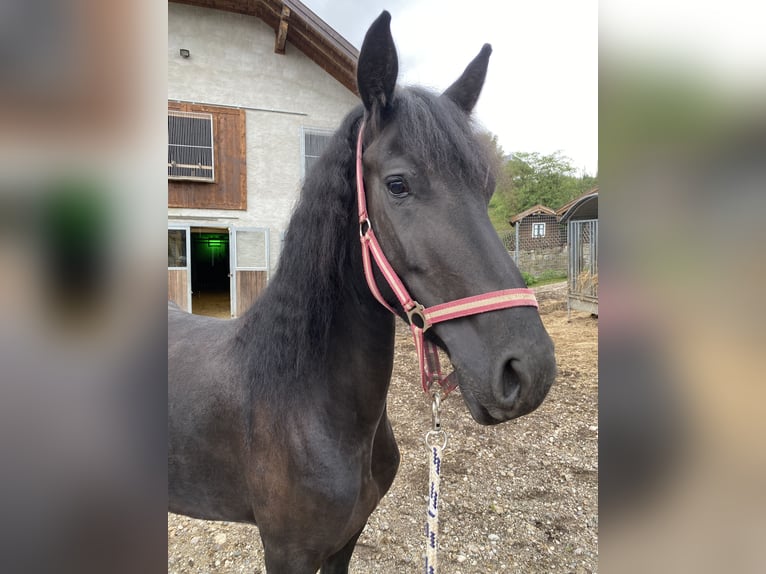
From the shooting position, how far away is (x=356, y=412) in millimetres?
1354

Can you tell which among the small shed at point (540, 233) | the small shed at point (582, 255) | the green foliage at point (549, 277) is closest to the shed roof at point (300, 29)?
the small shed at point (582, 255)

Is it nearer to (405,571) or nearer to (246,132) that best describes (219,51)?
(246,132)

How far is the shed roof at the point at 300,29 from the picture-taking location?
735 centimetres

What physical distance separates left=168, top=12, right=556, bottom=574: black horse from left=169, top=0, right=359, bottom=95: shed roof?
692 cm

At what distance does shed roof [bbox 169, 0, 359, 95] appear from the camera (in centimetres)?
735

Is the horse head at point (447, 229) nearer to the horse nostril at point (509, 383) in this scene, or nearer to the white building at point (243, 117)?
the horse nostril at point (509, 383)

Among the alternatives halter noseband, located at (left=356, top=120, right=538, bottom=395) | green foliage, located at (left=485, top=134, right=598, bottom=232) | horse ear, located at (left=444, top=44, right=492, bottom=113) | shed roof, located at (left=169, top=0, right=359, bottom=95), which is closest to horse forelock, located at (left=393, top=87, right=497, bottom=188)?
halter noseband, located at (left=356, top=120, right=538, bottom=395)

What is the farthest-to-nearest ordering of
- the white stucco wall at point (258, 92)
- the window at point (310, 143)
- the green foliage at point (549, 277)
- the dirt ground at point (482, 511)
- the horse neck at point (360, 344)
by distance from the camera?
the green foliage at point (549, 277), the window at point (310, 143), the white stucco wall at point (258, 92), the dirt ground at point (482, 511), the horse neck at point (360, 344)

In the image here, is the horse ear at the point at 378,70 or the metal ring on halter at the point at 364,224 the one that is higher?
the horse ear at the point at 378,70

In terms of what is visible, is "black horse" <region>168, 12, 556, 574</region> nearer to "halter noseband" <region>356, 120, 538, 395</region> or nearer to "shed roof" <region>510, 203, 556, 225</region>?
"halter noseband" <region>356, 120, 538, 395</region>

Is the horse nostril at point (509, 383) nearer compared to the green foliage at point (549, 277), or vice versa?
the horse nostril at point (509, 383)

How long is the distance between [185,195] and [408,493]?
6.91 m

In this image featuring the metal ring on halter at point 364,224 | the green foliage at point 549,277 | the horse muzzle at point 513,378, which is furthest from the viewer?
the green foliage at point 549,277
